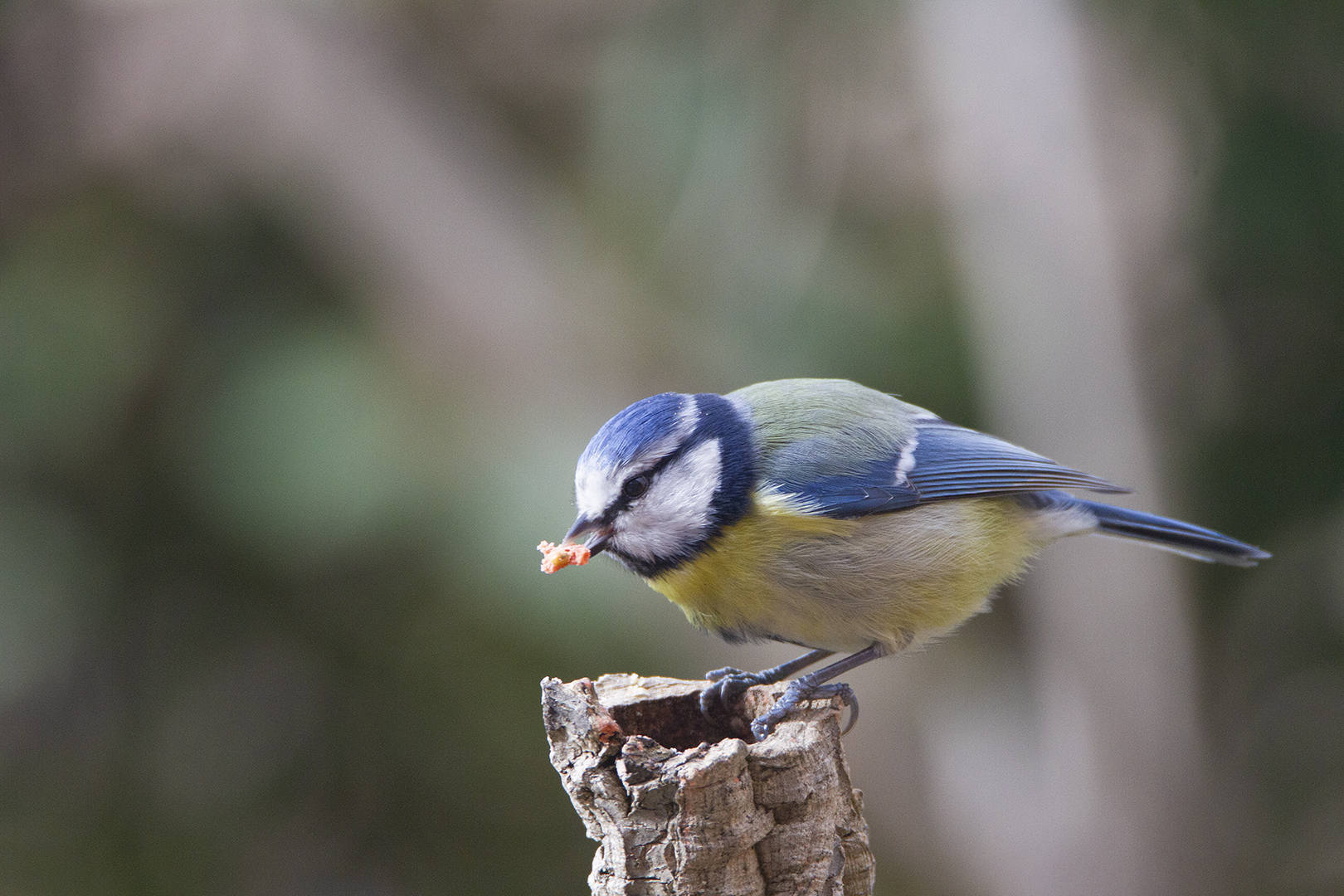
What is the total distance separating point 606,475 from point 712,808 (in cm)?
57

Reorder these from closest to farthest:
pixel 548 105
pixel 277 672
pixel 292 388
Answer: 1. pixel 292 388
2. pixel 277 672
3. pixel 548 105

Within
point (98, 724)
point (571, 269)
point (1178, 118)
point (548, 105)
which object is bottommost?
point (98, 724)

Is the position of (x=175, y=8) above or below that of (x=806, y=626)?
above

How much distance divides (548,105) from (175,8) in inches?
44.8

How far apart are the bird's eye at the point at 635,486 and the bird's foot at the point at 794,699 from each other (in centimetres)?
36

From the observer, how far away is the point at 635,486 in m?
1.57

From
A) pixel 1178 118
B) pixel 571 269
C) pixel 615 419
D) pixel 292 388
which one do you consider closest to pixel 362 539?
pixel 292 388

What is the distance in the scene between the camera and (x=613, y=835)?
113 cm

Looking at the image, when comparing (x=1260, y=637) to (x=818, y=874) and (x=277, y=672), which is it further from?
(x=277, y=672)

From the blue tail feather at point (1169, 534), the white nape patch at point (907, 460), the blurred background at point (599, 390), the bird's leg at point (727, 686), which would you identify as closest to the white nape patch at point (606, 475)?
the bird's leg at point (727, 686)

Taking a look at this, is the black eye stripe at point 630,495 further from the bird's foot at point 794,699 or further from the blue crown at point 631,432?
the bird's foot at point 794,699

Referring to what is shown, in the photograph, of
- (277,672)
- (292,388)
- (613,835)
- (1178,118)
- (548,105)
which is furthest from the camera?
(548,105)

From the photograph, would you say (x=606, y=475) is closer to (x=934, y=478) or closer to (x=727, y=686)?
(x=727, y=686)

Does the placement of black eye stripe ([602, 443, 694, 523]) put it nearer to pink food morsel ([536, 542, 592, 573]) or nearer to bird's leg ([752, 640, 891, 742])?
pink food morsel ([536, 542, 592, 573])
